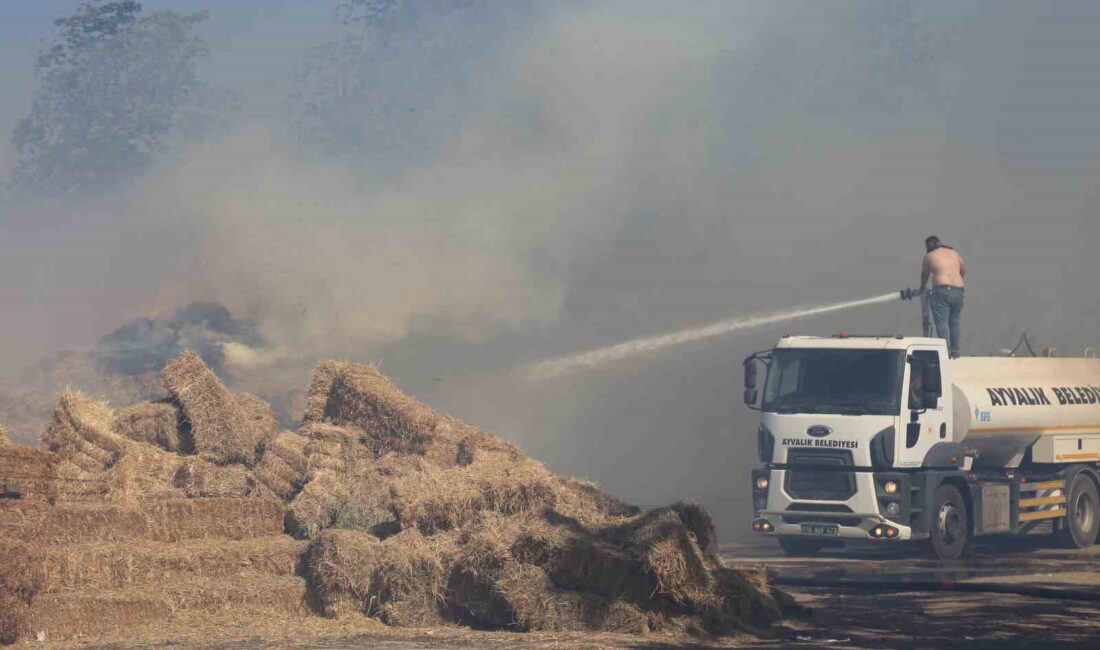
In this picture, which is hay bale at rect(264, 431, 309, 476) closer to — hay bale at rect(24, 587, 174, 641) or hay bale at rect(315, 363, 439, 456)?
hay bale at rect(315, 363, 439, 456)

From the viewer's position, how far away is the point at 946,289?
2594cm

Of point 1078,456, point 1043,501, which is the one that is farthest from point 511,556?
point 1078,456

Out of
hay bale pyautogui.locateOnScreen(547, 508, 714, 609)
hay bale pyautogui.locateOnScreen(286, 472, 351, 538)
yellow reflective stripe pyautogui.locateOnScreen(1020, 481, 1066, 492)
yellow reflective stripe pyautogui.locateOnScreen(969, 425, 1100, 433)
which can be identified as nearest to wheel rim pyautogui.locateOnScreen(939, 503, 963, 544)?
yellow reflective stripe pyautogui.locateOnScreen(969, 425, 1100, 433)

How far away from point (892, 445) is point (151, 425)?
39.2ft

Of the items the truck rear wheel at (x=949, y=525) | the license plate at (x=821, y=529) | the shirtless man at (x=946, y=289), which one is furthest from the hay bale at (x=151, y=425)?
the shirtless man at (x=946, y=289)

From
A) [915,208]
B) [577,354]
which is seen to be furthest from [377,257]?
[915,208]

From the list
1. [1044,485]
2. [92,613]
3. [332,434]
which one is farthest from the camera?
[1044,485]

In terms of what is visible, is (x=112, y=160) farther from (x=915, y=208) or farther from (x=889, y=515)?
(x=889, y=515)

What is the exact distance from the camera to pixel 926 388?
23891mm

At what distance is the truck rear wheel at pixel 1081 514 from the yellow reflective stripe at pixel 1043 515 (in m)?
0.14

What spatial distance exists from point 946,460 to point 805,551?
3205 mm

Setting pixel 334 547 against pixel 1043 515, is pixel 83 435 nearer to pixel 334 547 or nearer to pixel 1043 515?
pixel 334 547

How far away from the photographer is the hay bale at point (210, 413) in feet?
67.8

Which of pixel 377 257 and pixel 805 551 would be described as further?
pixel 377 257
